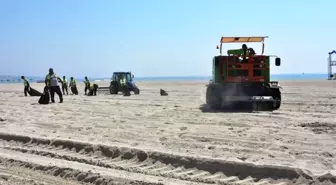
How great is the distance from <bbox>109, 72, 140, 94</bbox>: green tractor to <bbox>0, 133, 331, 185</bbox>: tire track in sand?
1785cm

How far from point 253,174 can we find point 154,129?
4.13 meters

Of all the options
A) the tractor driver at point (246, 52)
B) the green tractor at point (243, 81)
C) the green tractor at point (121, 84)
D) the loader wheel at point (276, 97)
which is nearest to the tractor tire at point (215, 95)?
the green tractor at point (243, 81)

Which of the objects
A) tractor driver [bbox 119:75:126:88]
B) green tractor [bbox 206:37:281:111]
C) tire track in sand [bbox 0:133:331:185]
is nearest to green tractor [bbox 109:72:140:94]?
tractor driver [bbox 119:75:126:88]

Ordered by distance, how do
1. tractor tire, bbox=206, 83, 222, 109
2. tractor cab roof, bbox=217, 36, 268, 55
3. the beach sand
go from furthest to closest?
1. tractor cab roof, bbox=217, 36, 268, 55
2. tractor tire, bbox=206, 83, 222, 109
3. the beach sand

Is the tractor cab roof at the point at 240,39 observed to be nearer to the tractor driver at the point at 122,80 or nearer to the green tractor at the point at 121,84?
the green tractor at the point at 121,84

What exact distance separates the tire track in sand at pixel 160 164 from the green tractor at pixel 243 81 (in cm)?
755

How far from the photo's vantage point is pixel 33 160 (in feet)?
22.4

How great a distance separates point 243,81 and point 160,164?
27.5 ft

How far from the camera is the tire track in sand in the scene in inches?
214

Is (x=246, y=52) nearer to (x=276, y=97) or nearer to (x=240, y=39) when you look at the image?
(x=240, y=39)

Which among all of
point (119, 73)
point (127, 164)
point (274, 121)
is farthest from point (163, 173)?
point (119, 73)

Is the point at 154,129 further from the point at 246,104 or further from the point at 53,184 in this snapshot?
the point at 246,104

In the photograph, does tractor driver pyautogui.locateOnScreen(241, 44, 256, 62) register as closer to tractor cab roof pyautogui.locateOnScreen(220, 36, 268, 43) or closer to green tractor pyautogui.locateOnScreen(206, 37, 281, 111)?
green tractor pyautogui.locateOnScreen(206, 37, 281, 111)

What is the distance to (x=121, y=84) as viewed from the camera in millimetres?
26375
